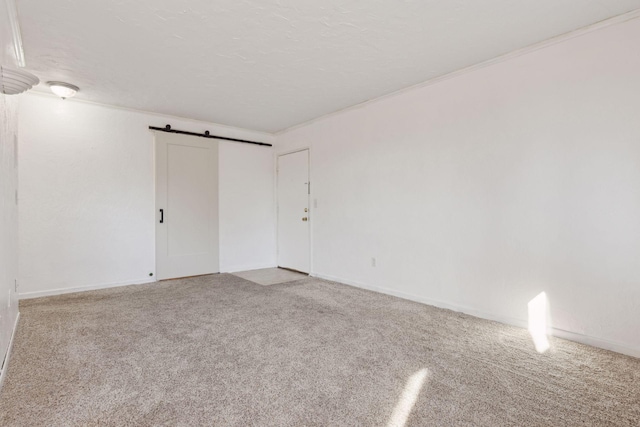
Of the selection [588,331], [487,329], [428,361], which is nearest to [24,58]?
[428,361]

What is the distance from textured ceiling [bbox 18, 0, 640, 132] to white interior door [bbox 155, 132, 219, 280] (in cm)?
111

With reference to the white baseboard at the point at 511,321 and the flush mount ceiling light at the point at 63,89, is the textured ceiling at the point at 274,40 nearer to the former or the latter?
the flush mount ceiling light at the point at 63,89

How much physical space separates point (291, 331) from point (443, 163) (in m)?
2.38

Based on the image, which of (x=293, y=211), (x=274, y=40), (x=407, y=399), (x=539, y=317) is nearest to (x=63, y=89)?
(x=274, y=40)

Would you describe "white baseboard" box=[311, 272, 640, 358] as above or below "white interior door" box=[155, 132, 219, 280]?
below

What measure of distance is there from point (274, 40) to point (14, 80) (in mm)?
1807

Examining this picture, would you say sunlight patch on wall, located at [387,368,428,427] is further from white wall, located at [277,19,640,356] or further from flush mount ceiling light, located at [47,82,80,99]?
flush mount ceiling light, located at [47,82,80,99]

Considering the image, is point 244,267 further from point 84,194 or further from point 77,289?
point 84,194

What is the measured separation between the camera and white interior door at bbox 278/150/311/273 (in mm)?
5434

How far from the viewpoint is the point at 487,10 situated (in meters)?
2.33

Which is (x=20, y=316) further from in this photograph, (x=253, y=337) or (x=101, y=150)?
(x=253, y=337)

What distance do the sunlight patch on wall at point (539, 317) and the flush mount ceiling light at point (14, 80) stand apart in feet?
13.3

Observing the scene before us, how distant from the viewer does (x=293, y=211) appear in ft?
18.7

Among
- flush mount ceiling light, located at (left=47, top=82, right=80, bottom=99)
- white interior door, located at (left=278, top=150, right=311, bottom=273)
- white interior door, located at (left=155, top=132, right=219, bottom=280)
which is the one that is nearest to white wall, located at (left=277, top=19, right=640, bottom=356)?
white interior door, located at (left=278, top=150, right=311, bottom=273)
